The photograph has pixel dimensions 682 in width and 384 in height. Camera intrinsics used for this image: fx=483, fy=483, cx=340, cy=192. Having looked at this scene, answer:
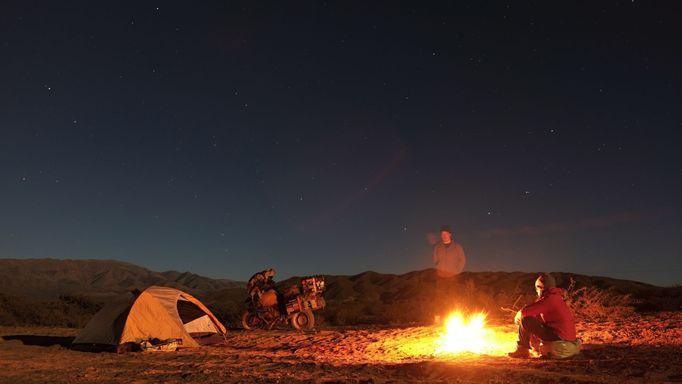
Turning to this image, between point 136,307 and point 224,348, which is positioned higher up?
point 136,307

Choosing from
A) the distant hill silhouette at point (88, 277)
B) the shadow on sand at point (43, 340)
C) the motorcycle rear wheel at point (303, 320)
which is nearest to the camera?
the shadow on sand at point (43, 340)

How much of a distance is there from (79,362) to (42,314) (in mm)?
14285

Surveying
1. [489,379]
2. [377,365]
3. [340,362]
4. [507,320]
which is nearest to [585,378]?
[489,379]

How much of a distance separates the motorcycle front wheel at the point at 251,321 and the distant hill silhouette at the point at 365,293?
380 cm

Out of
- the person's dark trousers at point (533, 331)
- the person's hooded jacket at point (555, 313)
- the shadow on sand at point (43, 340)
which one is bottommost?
the shadow on sand at point (43, 340)

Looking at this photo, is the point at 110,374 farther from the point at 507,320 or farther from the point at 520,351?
the point at 507,320

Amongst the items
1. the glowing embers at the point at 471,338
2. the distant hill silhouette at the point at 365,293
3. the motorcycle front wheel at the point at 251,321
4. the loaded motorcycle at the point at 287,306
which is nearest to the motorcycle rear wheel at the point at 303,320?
the loaded motorcycle at the point at 287,306

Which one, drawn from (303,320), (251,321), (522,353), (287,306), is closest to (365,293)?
(251,321)

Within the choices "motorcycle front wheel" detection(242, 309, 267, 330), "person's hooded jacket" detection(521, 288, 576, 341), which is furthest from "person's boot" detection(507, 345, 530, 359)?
"motorcycle front wheel" detection(242, 309, 267, 330)

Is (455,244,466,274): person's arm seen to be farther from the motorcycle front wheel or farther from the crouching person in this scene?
the motorcycle front wheel

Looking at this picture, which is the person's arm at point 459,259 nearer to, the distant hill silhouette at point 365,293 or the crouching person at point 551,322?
the distant hill silhouette at point 365,293

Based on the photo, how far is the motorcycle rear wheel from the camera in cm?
1570

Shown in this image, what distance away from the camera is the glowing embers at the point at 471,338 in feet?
30.3

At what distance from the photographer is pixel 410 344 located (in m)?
10.6
